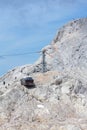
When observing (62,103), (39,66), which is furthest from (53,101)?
(39,66)

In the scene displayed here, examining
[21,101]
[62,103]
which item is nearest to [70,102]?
[62,103]

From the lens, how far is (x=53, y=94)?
39125mm

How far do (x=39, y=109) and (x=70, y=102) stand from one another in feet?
9.66

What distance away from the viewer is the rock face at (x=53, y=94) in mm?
35625

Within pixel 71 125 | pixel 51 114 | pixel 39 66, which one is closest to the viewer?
pixel 71 125

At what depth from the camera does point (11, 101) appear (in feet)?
126

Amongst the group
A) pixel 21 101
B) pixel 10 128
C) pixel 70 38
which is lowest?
pixel 10 128

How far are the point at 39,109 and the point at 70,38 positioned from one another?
13002 mm

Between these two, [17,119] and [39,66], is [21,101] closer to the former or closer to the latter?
[17,119]

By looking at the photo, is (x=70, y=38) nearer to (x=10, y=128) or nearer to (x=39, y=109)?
(x=39, y=109)

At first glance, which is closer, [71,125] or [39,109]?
[71,125]

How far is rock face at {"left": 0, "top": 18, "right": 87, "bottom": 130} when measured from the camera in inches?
1403

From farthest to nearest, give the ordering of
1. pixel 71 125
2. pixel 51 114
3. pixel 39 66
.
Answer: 1. pixel 39 66
2. pixel 51 114
3. pixel 71 125

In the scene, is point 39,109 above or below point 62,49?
below
